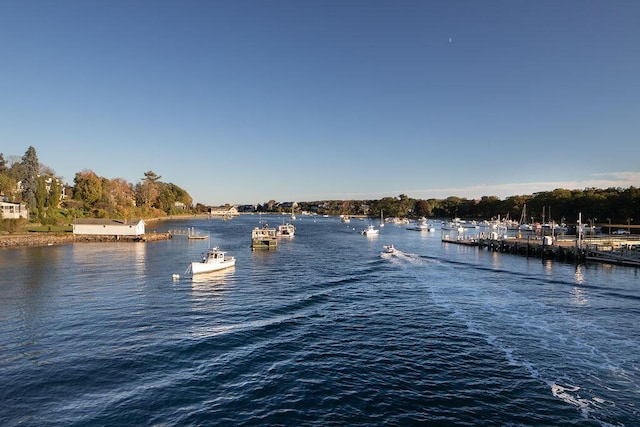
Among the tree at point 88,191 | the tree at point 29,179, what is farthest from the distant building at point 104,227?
the tree at point 88,191

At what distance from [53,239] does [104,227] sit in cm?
1367

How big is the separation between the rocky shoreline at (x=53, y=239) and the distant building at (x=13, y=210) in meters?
18.6

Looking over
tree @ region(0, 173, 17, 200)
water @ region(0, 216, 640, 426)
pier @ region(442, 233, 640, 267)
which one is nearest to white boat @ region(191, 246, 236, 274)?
water @ region(0, 216, 640, 426)

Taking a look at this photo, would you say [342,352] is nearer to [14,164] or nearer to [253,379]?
[253,379]

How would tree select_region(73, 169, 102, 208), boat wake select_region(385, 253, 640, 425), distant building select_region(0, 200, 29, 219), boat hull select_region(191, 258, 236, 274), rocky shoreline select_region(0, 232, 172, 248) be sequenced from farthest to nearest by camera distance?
tree select_region(73, 169, 102, 208)
distant building select_region(0, 200, 29, 219)
rocky shoreline select_region(0, 232, 172, 248)
boat hull select_region(191, 258, 236, 274)
boat wake select_region(385, 253, 640, 425)

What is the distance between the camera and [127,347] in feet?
86.1

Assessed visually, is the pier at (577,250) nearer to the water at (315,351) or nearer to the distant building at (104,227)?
the water at (315,351)

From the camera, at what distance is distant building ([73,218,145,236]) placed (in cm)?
10354

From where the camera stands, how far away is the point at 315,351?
26.3 meters

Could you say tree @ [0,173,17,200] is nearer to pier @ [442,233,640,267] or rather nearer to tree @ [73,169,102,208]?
tree @ [73,169,102,208]

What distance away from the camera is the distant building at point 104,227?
10354 centimetres

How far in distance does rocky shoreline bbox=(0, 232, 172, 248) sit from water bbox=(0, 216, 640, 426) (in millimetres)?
41503

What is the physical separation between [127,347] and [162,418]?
10.3m

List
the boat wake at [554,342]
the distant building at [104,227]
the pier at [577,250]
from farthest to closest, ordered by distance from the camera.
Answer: the distant building at [104,227] < the pier at [577,250] < the boat wake at [554,342]
